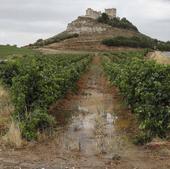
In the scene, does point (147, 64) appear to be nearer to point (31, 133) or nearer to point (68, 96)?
point (31, 133)

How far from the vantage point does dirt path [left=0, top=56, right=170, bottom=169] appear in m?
10.7

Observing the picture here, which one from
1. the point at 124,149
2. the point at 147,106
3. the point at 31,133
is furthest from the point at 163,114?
the point at 31,133

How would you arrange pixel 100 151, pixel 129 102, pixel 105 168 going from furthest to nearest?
pixel 129 102 < pixel 100 151 < pixel 105 168

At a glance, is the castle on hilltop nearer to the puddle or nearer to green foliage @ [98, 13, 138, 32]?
green foliage @ [98, 13, 138, 32]

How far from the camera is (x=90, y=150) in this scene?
1191 cm

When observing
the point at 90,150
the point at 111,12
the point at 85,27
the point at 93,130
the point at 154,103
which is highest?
the point at 111,12

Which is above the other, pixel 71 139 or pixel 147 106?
pixel 147 106

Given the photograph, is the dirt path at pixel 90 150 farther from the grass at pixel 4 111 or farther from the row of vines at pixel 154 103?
the grass at pixel 4 111

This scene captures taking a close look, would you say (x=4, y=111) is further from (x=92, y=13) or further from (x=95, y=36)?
(x=92, y=13)

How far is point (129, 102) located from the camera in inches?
639

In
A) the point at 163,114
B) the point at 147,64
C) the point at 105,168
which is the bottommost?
the point at 105,168

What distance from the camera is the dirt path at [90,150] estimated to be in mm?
10703

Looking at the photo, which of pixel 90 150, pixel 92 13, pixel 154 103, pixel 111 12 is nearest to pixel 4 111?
pixel 90 150

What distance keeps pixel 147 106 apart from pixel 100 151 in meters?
2.05
